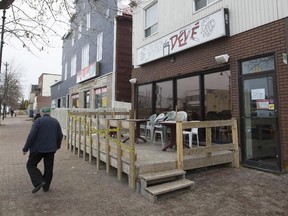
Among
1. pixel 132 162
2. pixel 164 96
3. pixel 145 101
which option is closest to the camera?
pixel 132 162

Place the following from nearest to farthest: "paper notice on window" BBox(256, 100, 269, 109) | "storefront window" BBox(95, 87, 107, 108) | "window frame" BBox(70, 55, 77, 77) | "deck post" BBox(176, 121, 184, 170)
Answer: "deck post" BBox(176, 121, 184, 170) → "paper notice on window" BBox(256, 100, 269, 109) → "storefront window" BBox(95, 87, 107, 108) → "window frame" BBox(70, 55, 77, 77)

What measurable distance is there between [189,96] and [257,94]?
8.73ft

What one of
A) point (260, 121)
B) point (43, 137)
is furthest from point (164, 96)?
point (43, 137)

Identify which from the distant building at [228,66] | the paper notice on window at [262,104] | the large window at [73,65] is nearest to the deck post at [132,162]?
the distant building at [228,66]

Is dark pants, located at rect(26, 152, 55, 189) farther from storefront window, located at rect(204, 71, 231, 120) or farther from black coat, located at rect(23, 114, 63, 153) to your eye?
storefront window, located at rect(204, 71, 231, 120)

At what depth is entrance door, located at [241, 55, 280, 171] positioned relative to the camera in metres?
5.75

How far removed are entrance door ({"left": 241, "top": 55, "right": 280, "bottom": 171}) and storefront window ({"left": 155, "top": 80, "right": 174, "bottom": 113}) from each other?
324cm

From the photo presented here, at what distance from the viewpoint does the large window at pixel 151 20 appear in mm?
9988

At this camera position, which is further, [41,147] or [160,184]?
[41,147]

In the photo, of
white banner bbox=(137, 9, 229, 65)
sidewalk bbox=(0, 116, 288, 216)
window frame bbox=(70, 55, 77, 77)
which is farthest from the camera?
window frame bbox=(70, 55, 77, 77)

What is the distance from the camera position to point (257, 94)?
6.07 m

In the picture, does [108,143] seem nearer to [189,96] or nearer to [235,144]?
[235,144]

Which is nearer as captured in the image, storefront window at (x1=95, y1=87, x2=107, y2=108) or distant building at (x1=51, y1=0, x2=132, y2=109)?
distant building at (x1=51, y1=0, x2=132, y2=109)

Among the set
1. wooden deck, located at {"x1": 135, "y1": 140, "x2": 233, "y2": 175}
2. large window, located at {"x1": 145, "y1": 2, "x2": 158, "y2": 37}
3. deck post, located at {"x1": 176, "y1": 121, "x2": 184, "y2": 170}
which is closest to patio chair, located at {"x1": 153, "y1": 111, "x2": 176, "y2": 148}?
wooden deck, located at {"x1": 135, "y1": 140, "x2": 233, "y2": 175}
